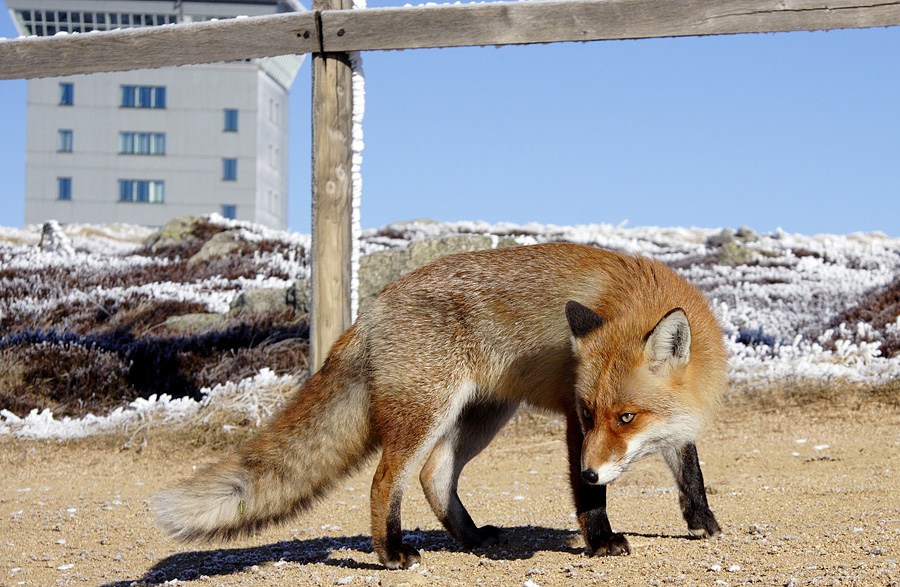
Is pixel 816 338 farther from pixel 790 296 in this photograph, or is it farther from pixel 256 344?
pixel 256 344

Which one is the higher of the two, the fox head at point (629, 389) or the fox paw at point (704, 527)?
the fox head at point (629, 389)

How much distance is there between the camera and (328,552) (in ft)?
15.8

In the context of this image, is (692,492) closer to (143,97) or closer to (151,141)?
(151,141)

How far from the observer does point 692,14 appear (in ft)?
22.7

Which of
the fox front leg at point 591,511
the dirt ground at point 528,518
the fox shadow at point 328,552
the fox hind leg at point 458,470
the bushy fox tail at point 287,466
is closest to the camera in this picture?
the dirt ground at point 528,518

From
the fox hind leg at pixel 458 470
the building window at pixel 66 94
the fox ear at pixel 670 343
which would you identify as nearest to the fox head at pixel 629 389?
the fox ear at pixel 670 343

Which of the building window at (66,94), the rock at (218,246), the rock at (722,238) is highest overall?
the building window at (66,94)

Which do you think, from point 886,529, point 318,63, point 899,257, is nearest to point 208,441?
point 318,63

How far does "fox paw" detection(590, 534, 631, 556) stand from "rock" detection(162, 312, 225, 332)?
8040 millimetres

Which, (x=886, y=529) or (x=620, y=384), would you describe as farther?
(x=886, y=529)

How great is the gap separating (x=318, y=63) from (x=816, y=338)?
7296 millimetres

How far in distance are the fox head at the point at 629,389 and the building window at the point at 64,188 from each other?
5894 cm

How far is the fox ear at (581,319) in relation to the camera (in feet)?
12.9

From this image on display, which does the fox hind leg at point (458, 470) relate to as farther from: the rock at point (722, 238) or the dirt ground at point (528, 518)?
Result: the rock at point (722, 238)
